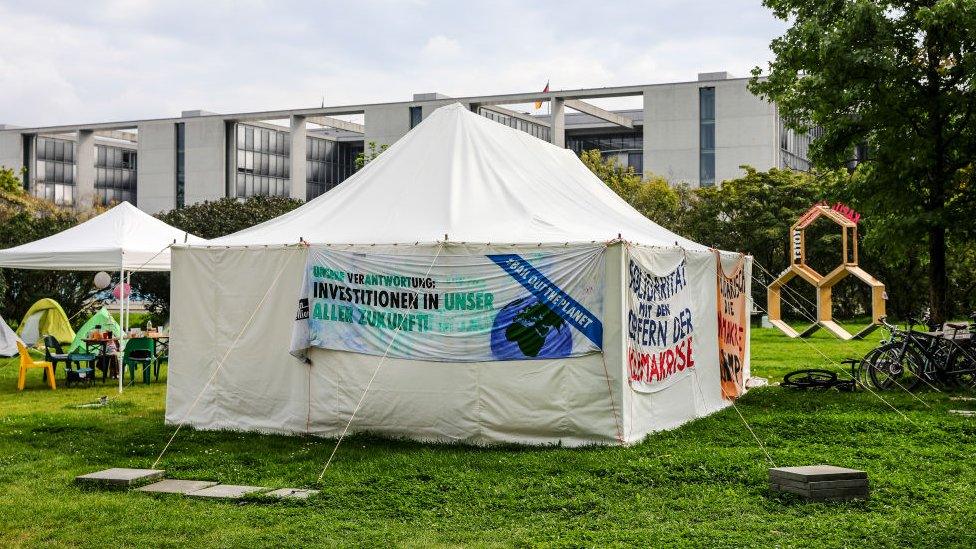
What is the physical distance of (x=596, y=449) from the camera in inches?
355

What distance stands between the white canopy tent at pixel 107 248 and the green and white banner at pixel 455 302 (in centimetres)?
512

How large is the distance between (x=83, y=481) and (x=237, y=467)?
126 cm

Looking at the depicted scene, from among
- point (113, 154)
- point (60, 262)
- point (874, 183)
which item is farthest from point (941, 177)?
point (113, 154)

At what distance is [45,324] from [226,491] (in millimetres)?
17402

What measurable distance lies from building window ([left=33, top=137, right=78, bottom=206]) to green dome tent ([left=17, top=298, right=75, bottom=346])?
55227 mm

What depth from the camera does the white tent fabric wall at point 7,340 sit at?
799 inches

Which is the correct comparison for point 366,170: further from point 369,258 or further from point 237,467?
point 237,467

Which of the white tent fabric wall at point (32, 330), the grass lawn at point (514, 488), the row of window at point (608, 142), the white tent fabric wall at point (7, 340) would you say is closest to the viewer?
the grass lawn at point (514, 488)

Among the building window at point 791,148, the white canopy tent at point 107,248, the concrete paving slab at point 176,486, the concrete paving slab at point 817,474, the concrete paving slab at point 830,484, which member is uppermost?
the building window at point 791,148

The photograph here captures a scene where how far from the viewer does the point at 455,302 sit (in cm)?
955

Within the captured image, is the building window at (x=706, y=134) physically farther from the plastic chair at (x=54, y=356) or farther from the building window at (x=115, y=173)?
the building window at (x=115, y=173)

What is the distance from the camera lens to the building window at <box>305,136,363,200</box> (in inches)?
2849

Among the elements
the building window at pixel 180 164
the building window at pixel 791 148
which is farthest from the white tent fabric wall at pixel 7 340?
the building window at pixel 180 164

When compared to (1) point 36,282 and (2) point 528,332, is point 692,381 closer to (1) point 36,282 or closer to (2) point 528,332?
(2) point 528,332
